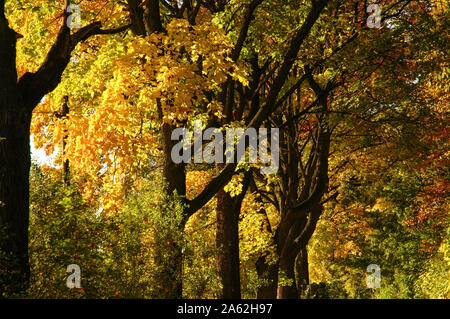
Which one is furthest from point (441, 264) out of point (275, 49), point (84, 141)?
point (84, 141)

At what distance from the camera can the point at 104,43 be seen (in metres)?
16.3

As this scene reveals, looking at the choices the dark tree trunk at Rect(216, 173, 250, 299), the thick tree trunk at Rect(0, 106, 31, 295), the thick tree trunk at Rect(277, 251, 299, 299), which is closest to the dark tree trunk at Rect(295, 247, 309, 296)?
the thick tree trunk at Rect(277, 251, 299, 299)

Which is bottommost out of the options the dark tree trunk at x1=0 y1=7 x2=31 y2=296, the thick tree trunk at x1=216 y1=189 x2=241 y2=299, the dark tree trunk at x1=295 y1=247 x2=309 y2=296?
the dark tree trunk at x1=295 y1=247 x2=309 y2=296

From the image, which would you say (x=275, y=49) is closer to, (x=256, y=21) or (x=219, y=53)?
(x=256, y=21)

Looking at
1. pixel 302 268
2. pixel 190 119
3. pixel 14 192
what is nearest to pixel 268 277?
pixel 190 119

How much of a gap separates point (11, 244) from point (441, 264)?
39.9 ft

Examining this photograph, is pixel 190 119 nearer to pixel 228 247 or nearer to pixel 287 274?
pixel 228 247

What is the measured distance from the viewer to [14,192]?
8.25 meters

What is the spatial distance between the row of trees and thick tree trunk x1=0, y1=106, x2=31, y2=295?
0.02 meters

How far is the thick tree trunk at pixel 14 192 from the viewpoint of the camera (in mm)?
7613

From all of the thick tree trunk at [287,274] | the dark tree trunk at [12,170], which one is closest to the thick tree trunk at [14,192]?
the dark tree trunk at [12,170]

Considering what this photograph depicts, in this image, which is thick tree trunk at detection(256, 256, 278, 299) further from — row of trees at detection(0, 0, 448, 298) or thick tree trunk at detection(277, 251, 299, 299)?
thick tree trunk at detection(277, 251, 299, 299)

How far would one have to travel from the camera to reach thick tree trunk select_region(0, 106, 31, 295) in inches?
300

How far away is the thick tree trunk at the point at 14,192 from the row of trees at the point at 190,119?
2cm
